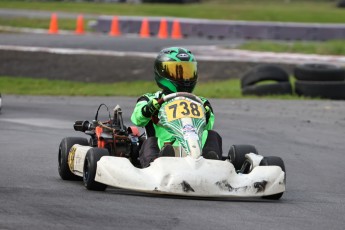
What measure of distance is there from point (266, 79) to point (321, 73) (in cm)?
94

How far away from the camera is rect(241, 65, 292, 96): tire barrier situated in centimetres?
1827

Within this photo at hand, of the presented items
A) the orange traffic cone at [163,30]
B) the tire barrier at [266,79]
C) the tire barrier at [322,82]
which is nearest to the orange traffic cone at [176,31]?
the orange traffic cone at [163,30]

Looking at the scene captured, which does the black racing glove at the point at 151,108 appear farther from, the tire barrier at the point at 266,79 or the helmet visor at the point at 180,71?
the tire barrier at the point at 266,79

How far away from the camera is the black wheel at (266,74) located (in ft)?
59.8

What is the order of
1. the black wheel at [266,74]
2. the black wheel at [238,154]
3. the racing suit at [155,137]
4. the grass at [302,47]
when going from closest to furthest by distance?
the racing suit at [155,137] < the black wheel at [238,154] < the black wheel at [266,74] < the grass at [302,47]

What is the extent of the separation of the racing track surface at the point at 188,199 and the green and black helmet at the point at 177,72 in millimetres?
1171

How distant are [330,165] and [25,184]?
148 inches

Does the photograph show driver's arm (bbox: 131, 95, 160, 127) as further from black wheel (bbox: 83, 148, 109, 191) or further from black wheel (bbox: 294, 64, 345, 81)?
black wheel (bbox: 294, 64, 345, 81)

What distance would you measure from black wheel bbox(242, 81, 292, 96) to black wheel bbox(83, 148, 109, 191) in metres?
10.7

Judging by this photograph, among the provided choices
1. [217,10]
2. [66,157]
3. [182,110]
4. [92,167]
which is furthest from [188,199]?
[217,10]

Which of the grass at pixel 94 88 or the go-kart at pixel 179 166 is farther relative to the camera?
the grass at pixel 94 88

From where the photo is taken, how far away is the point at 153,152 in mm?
8211

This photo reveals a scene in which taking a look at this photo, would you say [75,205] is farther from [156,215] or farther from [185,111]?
[185,111]

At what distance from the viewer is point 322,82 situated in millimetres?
18156
